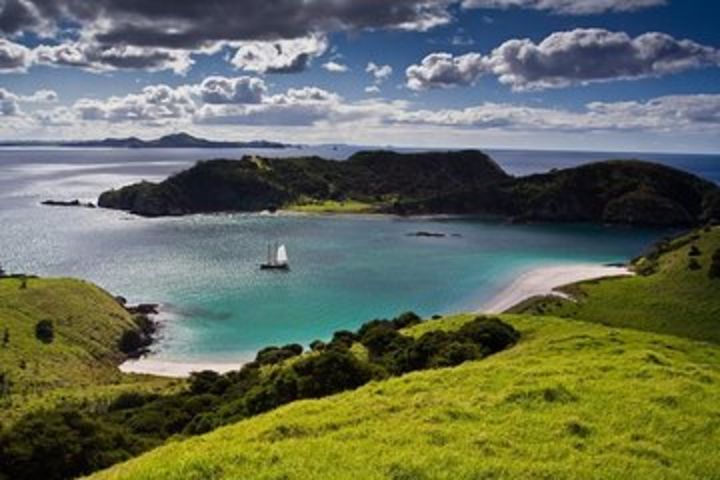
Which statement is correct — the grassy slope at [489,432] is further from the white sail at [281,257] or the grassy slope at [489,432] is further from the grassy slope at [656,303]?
the white sail at [281,257]

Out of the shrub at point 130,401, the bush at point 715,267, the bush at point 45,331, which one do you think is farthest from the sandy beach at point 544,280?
the bush at point 45,331

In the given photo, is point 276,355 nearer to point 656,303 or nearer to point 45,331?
point 45,331

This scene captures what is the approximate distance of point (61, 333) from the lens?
10481 centimetres

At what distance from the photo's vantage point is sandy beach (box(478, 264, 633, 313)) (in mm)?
128375

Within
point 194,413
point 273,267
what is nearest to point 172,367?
point 194,413

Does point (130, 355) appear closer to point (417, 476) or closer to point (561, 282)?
point (561, 282)

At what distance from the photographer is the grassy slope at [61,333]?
8856 centimetres

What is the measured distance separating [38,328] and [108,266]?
81.4 metres

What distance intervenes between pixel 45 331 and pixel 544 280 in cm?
9895

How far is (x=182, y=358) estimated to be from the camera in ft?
342

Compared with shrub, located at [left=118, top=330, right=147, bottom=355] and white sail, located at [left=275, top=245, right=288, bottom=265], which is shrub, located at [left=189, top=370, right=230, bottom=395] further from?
white sail, located at [left=275, top=245, right=288, bottom=265]

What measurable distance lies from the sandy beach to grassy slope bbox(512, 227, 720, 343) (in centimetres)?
943

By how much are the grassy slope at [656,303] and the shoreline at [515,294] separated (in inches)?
370

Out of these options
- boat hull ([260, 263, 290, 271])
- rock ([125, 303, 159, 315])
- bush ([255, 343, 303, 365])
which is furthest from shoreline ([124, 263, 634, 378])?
boat hull ([260, 263, 290, 271])
